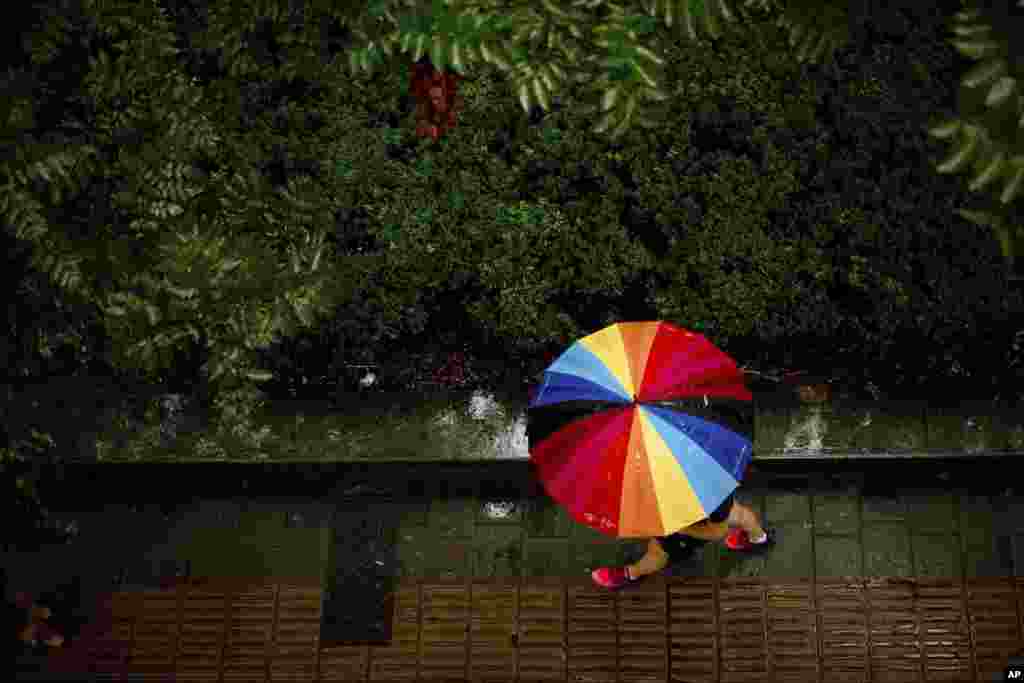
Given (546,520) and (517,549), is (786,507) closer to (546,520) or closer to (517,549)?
(546,520)

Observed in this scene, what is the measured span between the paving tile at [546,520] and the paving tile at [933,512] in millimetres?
2302

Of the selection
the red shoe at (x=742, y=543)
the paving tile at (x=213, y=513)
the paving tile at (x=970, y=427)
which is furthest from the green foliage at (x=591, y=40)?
the paving tile at (x=213, y=513)

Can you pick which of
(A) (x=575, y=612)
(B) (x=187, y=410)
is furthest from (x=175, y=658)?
(A) (x=575, y=612)

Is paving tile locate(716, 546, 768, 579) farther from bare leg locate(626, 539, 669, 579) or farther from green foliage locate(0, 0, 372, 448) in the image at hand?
green foliage locate(0, 0, 372, 448)

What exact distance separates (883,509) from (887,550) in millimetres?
274

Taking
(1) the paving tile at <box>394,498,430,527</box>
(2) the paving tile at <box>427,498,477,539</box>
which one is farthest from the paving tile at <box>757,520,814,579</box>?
(1) the paving tile at <box>394,498,430,527</box>

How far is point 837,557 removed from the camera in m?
6.14

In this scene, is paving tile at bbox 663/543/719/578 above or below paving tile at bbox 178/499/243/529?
below

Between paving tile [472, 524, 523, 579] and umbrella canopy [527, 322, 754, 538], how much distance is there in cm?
150

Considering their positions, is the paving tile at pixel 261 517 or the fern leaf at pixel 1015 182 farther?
the paving tile at pixel 261 517

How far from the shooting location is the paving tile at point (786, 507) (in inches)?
246

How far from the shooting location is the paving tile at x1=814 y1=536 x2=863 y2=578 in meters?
6.11

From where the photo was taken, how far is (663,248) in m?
6.11

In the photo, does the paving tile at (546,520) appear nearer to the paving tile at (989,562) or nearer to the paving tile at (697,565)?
the paving tile at (697,565)
